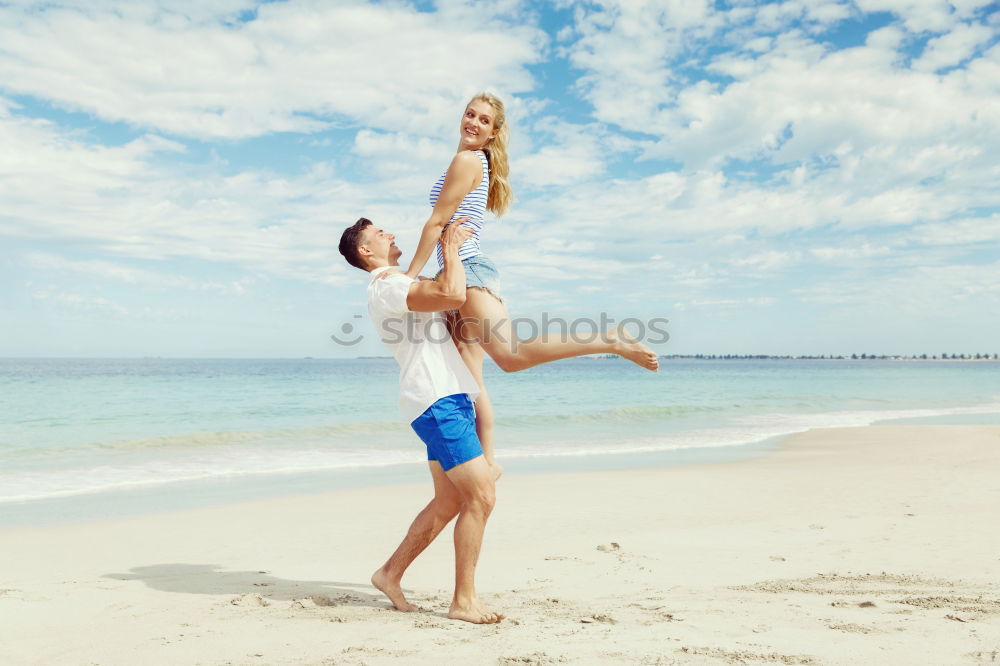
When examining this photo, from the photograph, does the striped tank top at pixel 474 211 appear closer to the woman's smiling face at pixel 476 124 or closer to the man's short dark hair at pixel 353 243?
the woman's smiling face at pixel 476 124

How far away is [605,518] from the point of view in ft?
23.1

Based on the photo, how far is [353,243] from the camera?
157 inches

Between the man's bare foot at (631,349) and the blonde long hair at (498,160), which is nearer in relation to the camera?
the man's bare foot at (631,349)

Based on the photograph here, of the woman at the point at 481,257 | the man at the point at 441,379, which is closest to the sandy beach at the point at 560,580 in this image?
the man at the point at 441,379

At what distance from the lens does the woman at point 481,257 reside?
3.86 m

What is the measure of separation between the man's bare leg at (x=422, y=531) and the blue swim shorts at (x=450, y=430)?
0.22m

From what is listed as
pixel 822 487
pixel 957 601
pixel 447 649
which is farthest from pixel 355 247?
pixel 822 487

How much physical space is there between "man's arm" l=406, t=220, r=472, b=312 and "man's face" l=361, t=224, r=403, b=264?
0.46 metres

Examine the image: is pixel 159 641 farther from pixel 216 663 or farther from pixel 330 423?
pixel 330 423

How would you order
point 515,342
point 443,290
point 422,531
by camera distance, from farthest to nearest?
point 422,531, point 515,342, point 443,290

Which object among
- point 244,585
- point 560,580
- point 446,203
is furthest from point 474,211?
point 244,585

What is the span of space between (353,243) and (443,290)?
2.37 ft

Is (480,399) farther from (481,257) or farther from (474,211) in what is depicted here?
(474,211)

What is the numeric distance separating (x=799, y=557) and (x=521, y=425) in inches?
536
